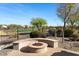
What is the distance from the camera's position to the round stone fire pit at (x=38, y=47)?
17.1 feet

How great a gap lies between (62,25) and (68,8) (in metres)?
0.38

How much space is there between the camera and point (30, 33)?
17.3 feet

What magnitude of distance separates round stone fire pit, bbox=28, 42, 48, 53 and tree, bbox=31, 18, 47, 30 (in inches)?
13.3

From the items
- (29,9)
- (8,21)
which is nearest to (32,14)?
(29,9)

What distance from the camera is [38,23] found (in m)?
5.27

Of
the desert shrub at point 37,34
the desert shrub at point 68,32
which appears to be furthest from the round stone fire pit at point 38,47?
the desert shrub at point 68,32

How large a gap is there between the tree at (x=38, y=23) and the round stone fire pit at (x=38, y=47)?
13.3 inches

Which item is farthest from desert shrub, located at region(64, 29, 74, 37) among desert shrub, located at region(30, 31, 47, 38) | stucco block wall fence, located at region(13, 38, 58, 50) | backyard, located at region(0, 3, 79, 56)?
desert shrub, located at region(30, 31, 47, 38)

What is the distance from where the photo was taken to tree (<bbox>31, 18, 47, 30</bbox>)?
205 inches

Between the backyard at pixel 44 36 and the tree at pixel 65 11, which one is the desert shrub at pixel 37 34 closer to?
the backyard at pixel 44 36

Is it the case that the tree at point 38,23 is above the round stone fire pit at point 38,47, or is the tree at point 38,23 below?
above

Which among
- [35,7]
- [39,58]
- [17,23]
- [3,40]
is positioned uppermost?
[35,7]

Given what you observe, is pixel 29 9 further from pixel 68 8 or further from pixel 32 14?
pixel 68 8

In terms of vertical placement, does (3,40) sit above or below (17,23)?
below
